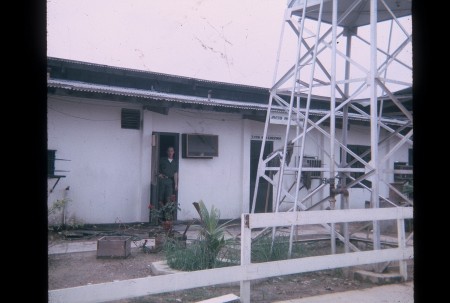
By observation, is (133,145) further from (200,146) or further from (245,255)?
(245,255)

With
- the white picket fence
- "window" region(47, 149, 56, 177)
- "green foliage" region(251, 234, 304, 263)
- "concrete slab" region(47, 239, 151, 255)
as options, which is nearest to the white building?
"window" region(47, 149, 56, 177)

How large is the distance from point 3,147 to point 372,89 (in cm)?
558

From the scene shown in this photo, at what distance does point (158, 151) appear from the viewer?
37.0ft

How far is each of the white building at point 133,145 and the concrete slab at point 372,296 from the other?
12.6 feet

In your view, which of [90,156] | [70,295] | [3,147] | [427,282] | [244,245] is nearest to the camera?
[3,147]

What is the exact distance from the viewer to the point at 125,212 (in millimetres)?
10914

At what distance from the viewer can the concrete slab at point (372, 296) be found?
4.92 metres

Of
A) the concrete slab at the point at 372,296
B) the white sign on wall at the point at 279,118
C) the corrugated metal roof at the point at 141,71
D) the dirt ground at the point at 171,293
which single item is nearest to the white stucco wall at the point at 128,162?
the white sign on wall at the point at 279,118

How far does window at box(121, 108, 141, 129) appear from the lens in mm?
10969

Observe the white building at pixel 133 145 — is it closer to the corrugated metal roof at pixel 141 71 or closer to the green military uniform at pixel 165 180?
the corrugated metal roof at pixel 141 71

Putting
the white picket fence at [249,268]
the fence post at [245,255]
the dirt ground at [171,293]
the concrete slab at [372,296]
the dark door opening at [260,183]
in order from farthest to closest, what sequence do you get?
the dark door opening at [260,183] → the dirt ground at [171,293] → the concrete slab at [372,296] → the fence post at [245,255] → the white picket fence at [249,268]

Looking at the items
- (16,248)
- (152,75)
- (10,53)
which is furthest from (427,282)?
(152,75)

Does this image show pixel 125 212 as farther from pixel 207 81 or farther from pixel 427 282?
pixel 427 282

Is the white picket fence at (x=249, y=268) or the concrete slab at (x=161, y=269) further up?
the white picket fence at (x=249, y=268)
